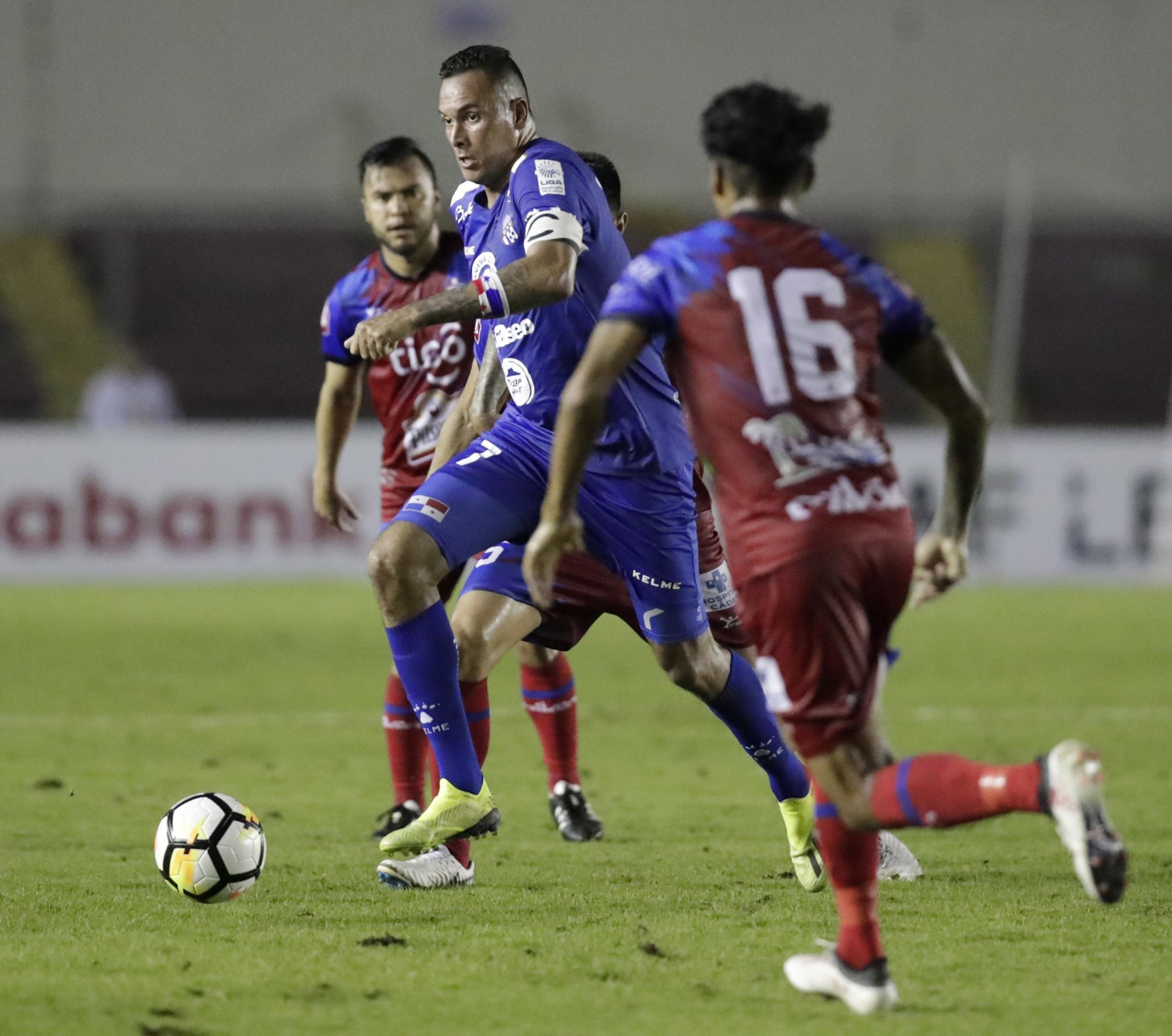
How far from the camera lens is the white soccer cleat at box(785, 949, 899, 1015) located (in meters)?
3.77

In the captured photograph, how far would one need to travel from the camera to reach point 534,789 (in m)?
7.12

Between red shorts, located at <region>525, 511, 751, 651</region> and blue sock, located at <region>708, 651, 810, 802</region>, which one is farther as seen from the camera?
red shorts, located at <region>525, 511, 751, 651</region>

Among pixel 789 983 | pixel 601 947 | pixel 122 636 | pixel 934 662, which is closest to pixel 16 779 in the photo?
pixel 601 947

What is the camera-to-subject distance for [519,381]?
529 cm

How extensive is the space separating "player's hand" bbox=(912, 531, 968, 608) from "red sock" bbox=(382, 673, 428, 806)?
2.79m

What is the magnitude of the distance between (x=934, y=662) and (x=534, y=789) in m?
5.19

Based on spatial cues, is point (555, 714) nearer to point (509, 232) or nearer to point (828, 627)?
point (509, 232)

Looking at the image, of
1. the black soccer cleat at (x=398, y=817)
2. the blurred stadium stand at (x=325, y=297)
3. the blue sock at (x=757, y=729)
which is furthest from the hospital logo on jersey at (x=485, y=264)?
the blurred stadium stand at (x=325, y=297)

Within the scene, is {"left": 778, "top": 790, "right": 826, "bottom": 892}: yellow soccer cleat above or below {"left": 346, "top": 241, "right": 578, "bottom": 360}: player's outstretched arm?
below

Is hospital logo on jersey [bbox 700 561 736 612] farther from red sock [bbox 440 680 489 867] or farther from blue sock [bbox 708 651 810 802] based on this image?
red sock [bbox 440 680 489 867]

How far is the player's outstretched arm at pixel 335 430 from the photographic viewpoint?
6.62 m

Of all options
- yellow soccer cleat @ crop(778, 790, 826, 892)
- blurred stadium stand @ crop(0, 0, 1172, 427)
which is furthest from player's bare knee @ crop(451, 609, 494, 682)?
blurred stadium stand @ crop(0, 0, 1172, 427)

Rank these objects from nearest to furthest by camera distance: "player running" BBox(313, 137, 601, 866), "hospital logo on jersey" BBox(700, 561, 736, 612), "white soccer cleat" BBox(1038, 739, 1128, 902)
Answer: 1. "white soccer cleat" BBox(1038, 739, 1128, 902)
2. "hospital logo on jersey" BBox(700, 561, 736, 612)
3. "player running" BBox(313, 137, 601, 866)

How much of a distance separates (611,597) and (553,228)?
143 cm
